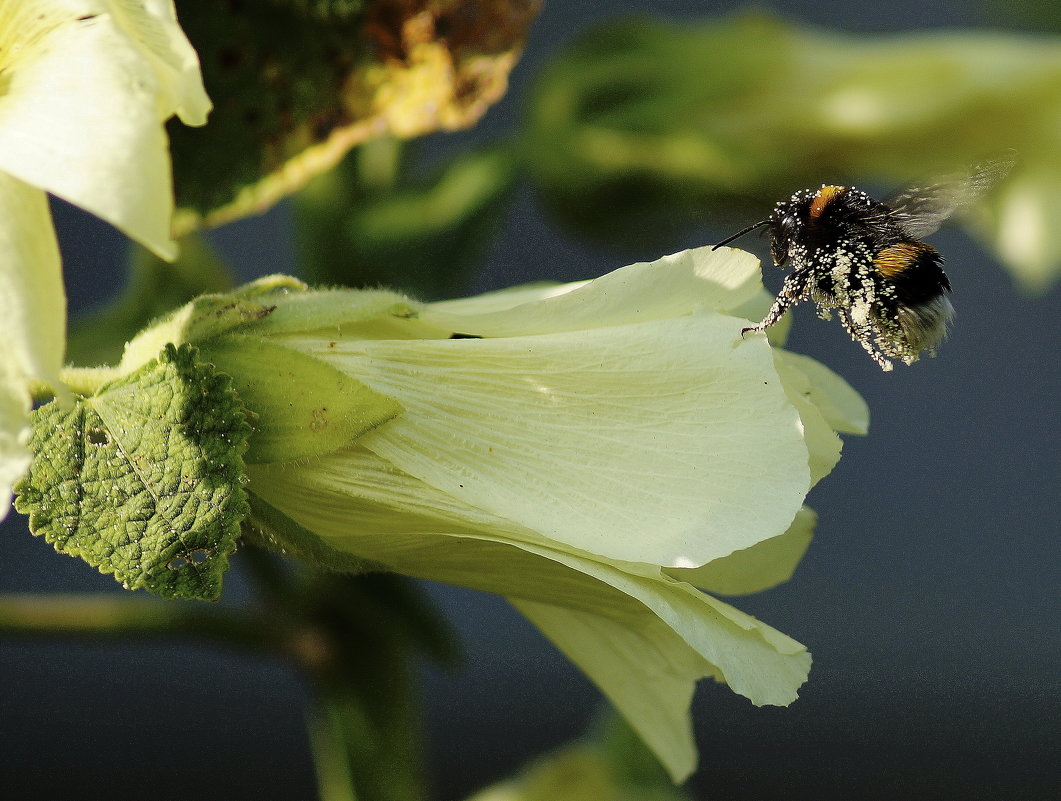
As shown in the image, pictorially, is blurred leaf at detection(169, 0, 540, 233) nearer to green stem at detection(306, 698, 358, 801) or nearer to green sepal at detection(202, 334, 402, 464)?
green sepal at detection(202, 334, 402, 464)

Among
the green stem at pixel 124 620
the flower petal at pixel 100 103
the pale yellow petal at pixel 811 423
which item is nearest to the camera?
the flower petal at pixel 100 103

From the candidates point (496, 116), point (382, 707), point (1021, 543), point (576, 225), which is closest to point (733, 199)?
point (576, 225)

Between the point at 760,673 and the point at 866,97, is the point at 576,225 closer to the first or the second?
the point at 866,97

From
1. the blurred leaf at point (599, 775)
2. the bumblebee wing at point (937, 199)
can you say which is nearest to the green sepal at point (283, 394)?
the bumblebee wing at point (937, 199)

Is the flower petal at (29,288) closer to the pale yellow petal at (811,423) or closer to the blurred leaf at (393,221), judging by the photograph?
the pale yellow petal at (811,423)

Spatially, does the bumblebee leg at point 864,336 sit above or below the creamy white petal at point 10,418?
above

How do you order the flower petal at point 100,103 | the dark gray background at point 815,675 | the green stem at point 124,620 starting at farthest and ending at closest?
the dark gray background at point 815,675, the green stem at point 124,620, the flower petal at point 100,103

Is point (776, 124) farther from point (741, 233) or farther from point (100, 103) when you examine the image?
point (100, 103)
